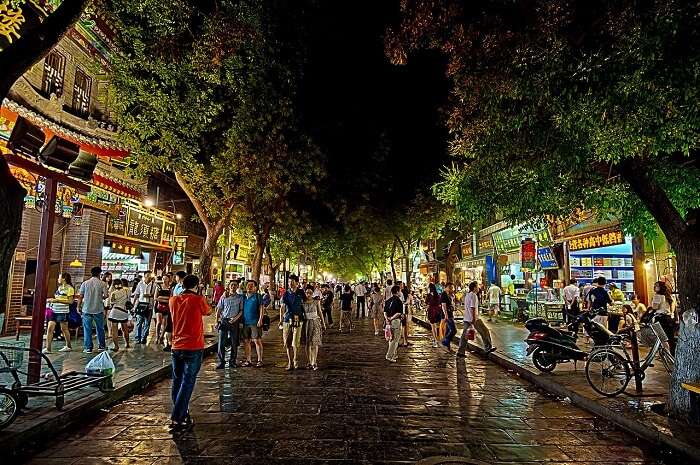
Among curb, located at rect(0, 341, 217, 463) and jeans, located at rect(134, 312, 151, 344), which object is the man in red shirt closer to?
curb, located at rect(0, 341, 217, 463)

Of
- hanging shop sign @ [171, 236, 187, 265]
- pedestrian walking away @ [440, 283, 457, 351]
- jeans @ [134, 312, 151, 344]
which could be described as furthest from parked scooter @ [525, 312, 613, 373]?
hanging shop sign @ [171, 236, 187, 265]

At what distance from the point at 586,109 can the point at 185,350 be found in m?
6.55

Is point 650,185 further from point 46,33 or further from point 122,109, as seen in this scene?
point 122,109

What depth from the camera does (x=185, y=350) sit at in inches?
255

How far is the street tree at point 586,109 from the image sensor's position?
6.02 meters

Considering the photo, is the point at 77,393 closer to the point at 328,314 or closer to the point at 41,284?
the point at 41,284

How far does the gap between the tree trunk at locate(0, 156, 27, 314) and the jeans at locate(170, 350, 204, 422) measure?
2.20 meters

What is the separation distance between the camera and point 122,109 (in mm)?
14070

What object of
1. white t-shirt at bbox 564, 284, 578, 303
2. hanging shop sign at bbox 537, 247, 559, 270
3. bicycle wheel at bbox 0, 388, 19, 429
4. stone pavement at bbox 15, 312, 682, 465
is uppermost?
hanging shop sign at bbox 537, 247, 559, 270

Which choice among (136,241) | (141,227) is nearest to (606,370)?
(136,241)

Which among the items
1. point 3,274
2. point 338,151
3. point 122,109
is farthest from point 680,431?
point 338,151

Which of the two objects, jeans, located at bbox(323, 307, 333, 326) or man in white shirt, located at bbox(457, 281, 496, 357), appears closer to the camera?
man in white shirt, located at bbox(457, 281, 496, 357)

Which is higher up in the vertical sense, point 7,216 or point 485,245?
point 485,245

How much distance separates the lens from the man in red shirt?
20.6ft
